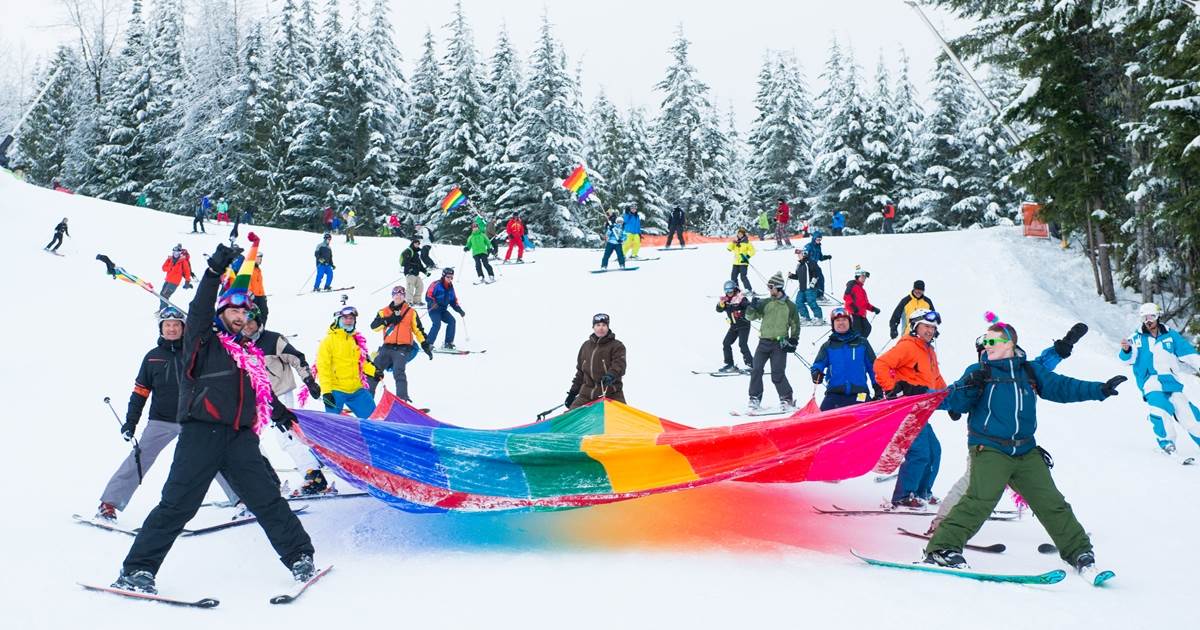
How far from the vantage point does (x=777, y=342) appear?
11.1 metres

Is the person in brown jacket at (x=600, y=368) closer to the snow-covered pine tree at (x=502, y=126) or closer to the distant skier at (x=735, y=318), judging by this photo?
the distant skier at (x=735, y=318)

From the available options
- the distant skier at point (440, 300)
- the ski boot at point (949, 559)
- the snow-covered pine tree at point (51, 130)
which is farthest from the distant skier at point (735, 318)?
the snow-covered pine tree at point (51, 130)

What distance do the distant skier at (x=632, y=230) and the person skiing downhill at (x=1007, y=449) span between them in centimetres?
1762

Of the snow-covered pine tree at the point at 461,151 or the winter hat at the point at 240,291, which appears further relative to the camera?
the snow-covered pine tree at the point at 461,151

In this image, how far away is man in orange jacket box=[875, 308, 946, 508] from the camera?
662 centimetres

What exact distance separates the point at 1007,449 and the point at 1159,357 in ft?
16.1

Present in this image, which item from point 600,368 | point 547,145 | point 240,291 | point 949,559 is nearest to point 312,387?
point 240,291

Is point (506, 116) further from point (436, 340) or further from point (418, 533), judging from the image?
point (418, 533)

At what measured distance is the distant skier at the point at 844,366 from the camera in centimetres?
787

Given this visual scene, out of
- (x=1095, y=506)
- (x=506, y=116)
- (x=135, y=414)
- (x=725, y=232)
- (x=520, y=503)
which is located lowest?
(x=1095, y=506)

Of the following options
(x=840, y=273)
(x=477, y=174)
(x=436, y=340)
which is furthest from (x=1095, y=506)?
(x=477, y=174)

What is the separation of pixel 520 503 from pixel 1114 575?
3.65m

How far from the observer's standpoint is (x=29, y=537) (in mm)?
5707

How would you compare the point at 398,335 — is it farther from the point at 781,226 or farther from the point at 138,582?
the point at 781,226
